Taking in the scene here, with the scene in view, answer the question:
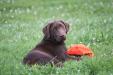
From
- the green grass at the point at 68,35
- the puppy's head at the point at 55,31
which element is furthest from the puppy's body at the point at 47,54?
the green grass at the point at 68,35

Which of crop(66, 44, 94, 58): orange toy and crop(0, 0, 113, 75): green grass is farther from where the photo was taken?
crop(66, 44, 94, 58): orange toy

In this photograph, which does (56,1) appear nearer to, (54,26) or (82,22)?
(82,22)

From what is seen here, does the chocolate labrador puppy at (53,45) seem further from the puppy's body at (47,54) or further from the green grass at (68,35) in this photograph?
the green grass at (68,35)

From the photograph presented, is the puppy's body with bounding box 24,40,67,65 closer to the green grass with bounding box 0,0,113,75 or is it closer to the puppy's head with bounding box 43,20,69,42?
the puppy's head with bounding box 43,20,69,42

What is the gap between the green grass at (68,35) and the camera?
967cm

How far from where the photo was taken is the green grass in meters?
9.67

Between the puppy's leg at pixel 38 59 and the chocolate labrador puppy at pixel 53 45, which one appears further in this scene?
the chocolate labrador puppy at pixel 53 45

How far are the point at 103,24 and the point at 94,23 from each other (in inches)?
20.6

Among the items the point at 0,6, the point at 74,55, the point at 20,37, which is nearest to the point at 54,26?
the point at 74,55

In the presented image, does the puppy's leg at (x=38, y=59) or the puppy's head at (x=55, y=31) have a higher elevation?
the puppy's head at (x=55, y=31)

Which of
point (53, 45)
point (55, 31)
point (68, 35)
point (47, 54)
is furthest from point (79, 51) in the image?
point (68, 35)

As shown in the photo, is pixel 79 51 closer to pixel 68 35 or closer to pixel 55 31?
pixel 55 31

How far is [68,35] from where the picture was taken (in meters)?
15.1

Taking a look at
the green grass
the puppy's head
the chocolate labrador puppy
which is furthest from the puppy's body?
the green grass
